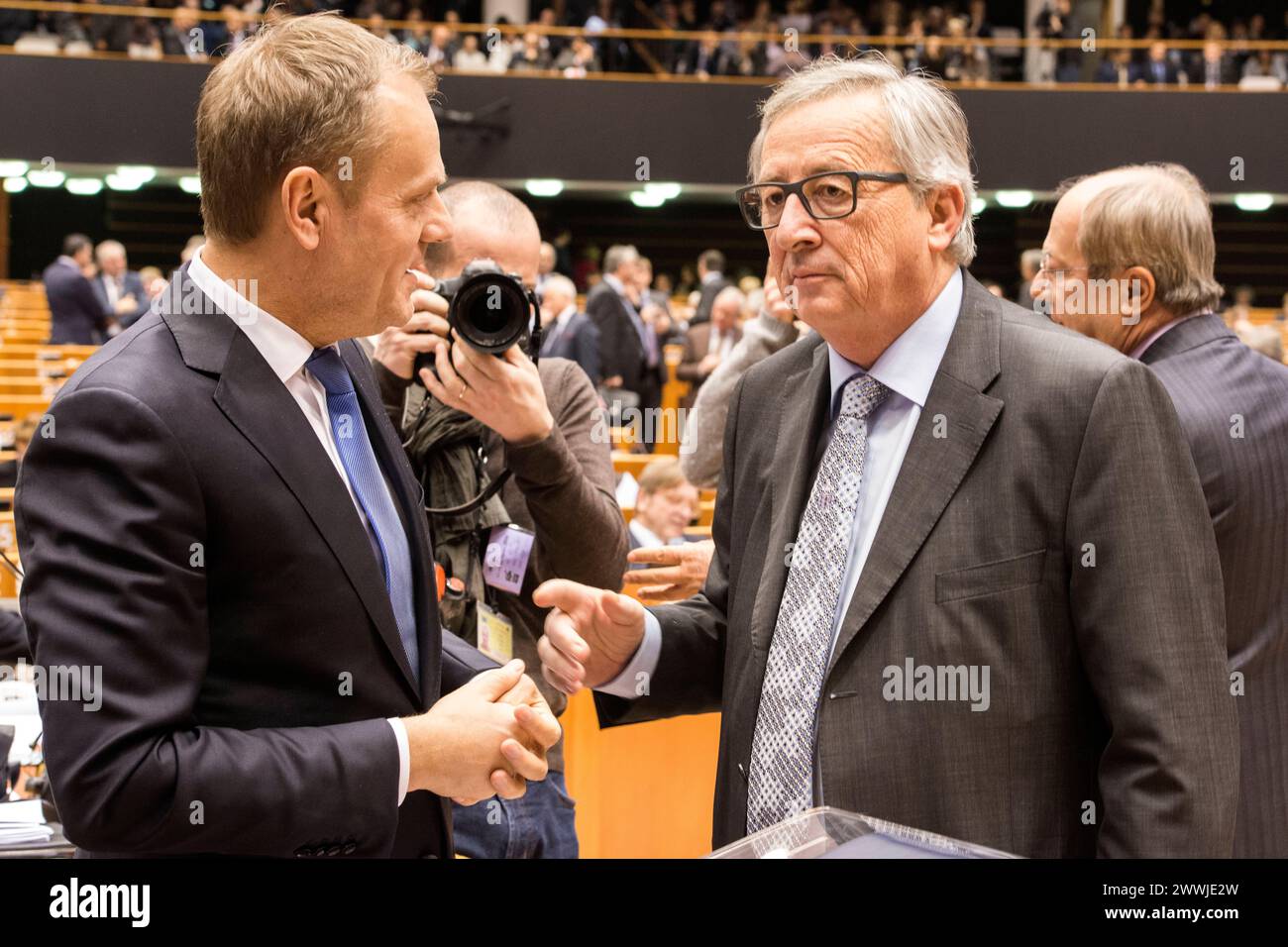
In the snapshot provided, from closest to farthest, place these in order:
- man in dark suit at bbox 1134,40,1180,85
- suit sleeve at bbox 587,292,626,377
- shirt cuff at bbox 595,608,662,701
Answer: shirt cuff at bbox 595,608,662,701 → suit sleeve at bbox 587,292,626,377 → man in dark suit at bbox 1134,40,1180,85

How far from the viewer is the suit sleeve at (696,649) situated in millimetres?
1670

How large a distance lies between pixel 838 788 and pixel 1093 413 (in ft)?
1.53

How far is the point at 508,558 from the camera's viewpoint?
1953mm

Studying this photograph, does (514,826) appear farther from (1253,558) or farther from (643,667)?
(1253,558)

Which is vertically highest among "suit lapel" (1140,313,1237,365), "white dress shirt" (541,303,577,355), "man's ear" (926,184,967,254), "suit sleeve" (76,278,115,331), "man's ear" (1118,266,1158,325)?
"suit sleeve" (76,278,115,331)

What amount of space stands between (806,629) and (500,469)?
743 mm

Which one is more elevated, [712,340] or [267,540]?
[712,340]

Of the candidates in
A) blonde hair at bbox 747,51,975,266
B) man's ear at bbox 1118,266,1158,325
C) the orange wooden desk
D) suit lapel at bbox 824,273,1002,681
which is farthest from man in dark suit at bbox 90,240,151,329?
suit lapel at bbox 824,273,1002,681

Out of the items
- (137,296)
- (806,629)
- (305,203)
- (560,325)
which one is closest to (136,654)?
(305,203)

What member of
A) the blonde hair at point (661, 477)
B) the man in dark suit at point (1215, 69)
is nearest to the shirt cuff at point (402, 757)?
the blonde hair at point (661, 477)

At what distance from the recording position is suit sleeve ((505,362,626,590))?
5.92ft

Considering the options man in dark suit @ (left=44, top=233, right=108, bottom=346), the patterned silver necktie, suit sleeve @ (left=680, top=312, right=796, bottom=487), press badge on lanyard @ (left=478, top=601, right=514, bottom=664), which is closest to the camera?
the patterned silver necktie

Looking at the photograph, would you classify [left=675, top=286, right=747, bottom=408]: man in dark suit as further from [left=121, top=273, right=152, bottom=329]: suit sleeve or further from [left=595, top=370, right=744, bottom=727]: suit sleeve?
[left=595, top=370, right=744, bottom=727]: suit sleeve
